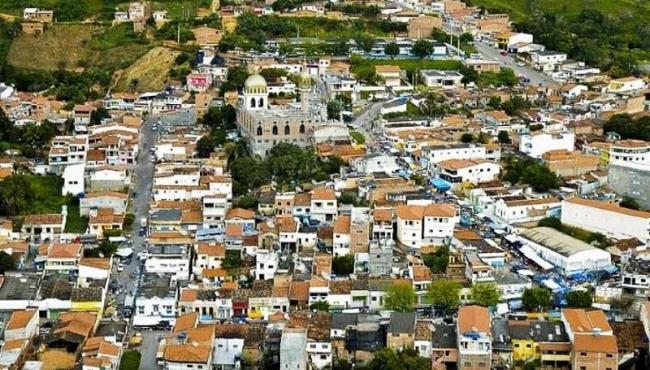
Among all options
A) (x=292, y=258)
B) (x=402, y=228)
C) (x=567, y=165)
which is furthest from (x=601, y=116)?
(x=292, y=258)

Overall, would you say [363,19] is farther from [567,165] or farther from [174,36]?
[567,165]

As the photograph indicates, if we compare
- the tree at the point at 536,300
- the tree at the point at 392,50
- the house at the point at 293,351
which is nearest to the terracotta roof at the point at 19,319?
the house at the point at 293,351

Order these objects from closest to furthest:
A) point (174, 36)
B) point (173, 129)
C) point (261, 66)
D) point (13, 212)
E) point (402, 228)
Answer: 1. point (402, 228)
2. point (13, 212)
3. point (173, 129)
4. point (261, 66)
5. point (174, 36)

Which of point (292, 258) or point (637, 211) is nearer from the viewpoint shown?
point (292, 258)

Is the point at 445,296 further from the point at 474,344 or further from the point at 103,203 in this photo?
the point at 103,203

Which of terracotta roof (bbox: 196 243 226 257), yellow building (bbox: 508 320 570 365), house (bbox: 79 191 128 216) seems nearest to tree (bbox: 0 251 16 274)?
house (bbox: 79 191 128 216)

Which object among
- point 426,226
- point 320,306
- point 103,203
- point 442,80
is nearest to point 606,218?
point 426,226
